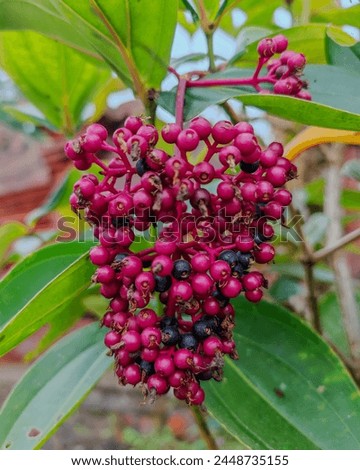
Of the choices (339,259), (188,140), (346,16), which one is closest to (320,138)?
(188,140)

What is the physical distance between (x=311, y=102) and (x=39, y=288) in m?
0.35

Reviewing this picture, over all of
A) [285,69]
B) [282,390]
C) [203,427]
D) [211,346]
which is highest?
[285,69]

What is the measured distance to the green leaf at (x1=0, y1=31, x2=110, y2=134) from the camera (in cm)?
102

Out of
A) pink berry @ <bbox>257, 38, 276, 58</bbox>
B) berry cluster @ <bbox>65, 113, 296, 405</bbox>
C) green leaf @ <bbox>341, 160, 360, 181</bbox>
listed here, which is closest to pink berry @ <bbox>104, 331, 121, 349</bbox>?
berry cluster @ <bbox>65, 113, 296, 405</bbox>

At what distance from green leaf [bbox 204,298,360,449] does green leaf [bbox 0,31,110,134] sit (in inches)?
20.9

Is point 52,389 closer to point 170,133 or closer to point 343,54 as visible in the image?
point 170,133

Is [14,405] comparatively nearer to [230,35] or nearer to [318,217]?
[318,217]

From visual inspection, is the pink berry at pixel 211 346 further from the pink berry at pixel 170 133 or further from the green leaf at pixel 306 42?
the green leaf at pixel 306 42

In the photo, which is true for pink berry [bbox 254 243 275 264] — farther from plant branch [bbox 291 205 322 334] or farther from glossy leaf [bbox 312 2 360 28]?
glossy leaf [bbox 312 2 360 28]

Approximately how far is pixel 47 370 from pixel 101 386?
2.42 meters

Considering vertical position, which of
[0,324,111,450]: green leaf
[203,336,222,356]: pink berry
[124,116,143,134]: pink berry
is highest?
[124,116,143,134]: pink berry

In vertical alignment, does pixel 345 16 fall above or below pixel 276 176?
above

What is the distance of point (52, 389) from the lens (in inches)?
29.4
